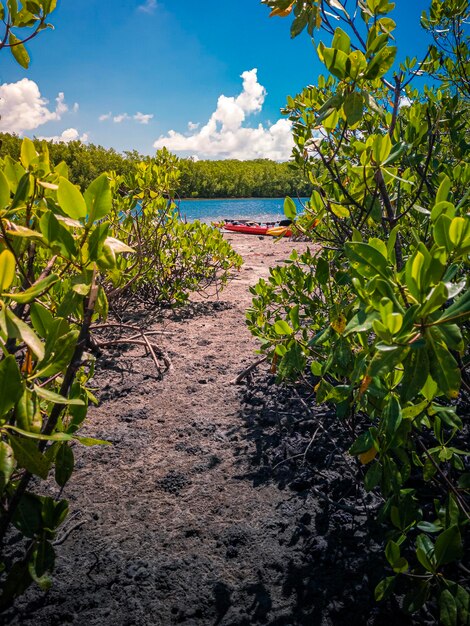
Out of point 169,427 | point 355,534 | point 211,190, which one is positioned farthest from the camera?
point 211,190

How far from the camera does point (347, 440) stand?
7.32 feet

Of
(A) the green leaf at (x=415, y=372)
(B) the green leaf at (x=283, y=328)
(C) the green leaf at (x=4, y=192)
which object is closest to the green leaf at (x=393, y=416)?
(A) the green leaf at (x=415, y=372)

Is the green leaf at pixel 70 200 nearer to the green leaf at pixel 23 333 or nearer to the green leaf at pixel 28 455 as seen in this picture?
the green leaf at pixel 23 333

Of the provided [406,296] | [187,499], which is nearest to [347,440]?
[187,499]

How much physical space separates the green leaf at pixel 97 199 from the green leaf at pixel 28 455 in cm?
46

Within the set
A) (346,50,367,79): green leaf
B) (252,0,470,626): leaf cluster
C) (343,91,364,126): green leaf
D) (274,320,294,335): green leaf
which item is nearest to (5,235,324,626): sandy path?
(252,0,470,626): leaf cluster

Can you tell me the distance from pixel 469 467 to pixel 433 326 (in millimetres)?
1527

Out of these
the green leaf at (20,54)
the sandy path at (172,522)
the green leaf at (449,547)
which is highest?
the green leaf at (20,54)

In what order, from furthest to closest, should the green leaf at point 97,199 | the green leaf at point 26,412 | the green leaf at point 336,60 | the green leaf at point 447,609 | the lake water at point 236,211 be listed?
1. the lake water at point 236,211
2. the green leaf at point 336,60
3. the green leaf at point 447,609
4. the green leaf at point 97,199
5. the green leaf at point 26,412

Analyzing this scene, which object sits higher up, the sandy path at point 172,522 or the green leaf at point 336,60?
the green leaf at point 336,60

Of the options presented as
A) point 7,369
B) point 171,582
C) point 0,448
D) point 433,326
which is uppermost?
point 433,326

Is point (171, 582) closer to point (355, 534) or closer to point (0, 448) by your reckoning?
point (355, 534)

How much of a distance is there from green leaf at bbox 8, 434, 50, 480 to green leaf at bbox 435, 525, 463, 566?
916mm

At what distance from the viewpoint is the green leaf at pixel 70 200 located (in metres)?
0.86
